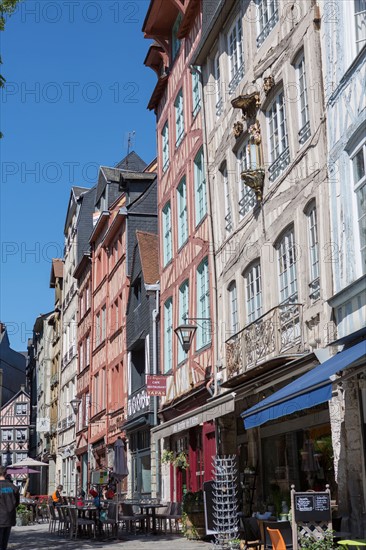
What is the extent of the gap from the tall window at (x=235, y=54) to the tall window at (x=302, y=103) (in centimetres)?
342

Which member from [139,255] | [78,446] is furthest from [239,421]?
[78,446]

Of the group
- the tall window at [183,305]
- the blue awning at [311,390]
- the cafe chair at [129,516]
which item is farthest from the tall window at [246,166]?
the cafe chair at [129,516]

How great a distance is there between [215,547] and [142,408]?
1354 cm

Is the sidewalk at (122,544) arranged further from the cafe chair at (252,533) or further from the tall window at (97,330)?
the tall window at (97,330)

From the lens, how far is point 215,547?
1248 cm

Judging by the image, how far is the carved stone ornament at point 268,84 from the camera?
49.1ft

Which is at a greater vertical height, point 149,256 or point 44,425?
point 149,256

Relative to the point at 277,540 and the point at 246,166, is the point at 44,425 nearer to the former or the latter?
the point at 246,166

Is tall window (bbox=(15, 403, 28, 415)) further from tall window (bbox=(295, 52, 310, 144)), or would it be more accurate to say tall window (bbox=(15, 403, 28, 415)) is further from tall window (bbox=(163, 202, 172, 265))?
tall window (bbox=(295, 52, 310, 144))

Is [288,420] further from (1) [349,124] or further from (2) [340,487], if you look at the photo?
(1) [349,124]

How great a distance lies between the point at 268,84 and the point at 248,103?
96 cm

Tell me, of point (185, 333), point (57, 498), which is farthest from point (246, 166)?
point (57, 498)

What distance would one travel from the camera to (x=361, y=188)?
11.2 metres

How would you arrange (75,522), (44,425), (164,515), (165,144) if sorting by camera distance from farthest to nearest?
(44,425)
(165,144)
(164,515)
(75,522)
